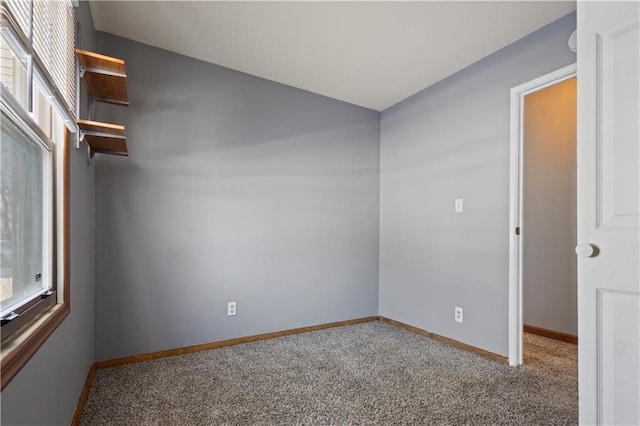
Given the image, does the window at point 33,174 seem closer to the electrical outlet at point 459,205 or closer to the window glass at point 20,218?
the window glass at point 20,218

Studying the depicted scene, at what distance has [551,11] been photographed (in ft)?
6.46

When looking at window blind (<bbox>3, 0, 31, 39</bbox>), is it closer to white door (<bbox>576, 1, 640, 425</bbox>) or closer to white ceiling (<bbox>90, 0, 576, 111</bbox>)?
white ceiling (<bbox>90, 0, 576, 111</bbox>)

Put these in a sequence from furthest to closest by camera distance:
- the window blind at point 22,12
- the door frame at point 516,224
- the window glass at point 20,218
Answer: the door frame at point 516,224 < the window glass at point 20,218 < the window blind at point 22,12

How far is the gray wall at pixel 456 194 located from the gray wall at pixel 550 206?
0.83m

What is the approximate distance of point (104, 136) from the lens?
1748 mm

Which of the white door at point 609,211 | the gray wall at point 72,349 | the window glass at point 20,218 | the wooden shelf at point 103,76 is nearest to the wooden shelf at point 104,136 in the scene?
the gray wall at point 72,349

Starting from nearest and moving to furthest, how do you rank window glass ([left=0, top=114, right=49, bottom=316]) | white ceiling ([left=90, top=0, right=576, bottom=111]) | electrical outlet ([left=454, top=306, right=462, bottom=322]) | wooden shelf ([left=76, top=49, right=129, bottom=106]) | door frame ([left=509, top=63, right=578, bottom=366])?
window glass ([left=0, top=114, right=49, bottom=316])
wooden shelf ([left=76, top=49, right=129, bottom=106])
white ceiling ([left=90, top=0, right=576, bottom=111])
door frame ([left=509, top=63, right=578, bottom=366])
electrical outlet ([left=454, top=306, right=462, bottom=322])

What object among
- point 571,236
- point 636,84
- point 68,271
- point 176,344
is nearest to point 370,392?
point 176,344

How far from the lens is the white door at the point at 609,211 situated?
1034 millimetres

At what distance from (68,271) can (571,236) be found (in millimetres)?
3582

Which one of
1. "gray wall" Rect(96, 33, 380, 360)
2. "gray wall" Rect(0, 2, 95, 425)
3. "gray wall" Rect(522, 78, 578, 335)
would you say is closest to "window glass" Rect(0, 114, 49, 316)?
"gray wall" Rect(0, 2, 95, 425)

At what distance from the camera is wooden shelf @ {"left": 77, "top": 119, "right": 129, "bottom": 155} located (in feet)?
5.33

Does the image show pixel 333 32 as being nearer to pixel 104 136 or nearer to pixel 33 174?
pixel 104 136

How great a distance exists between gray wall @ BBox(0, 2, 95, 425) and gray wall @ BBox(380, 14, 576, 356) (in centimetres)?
247
